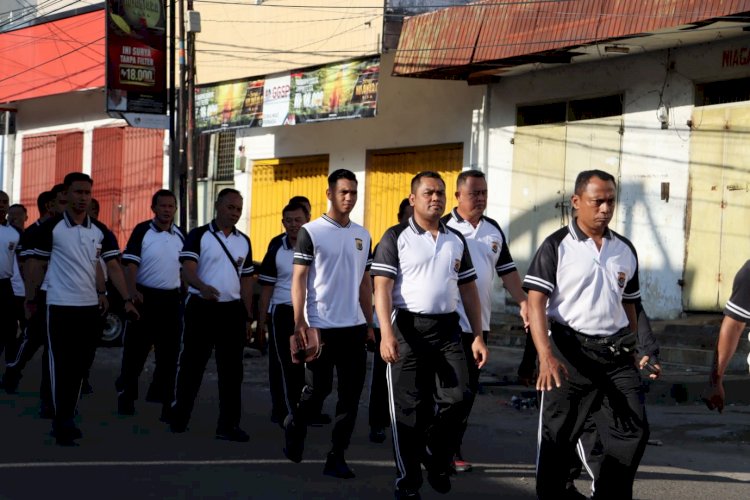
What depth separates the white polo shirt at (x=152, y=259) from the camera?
460 inches

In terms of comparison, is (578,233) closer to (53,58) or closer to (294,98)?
(294,98)

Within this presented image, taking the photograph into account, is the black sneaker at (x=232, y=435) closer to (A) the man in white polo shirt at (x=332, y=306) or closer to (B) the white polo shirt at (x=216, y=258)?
(B) the white polo shirt at (x=216, y=258)

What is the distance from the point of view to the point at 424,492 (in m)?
7.79

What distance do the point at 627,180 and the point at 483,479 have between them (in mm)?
10379

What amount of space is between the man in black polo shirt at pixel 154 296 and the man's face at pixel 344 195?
3.59m

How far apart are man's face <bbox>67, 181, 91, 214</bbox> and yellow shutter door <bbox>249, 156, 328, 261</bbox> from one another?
15019 millimetres

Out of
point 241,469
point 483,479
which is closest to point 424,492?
point 483,479

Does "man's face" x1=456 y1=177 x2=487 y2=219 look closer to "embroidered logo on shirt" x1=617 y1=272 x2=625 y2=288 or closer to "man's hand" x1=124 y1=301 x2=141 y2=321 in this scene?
"embroidered logo on shirt" x1=617 y1=272 x2=625 y2=288

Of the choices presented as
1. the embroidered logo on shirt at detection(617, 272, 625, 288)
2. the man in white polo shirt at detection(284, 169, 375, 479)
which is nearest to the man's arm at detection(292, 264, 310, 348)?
the man in white polo shirt at detection(284, 169, 375, 479)

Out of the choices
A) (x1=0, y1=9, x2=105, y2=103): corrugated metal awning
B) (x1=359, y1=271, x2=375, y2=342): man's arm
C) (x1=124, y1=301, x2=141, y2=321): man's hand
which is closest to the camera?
(x1=359, y1=271, x2=375, y2=342): man's arm

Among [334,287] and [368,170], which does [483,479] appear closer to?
[334,287]

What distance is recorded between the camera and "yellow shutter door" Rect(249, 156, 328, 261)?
985 inches

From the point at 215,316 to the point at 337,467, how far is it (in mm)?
2348

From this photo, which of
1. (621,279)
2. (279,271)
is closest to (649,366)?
Answer: (621,279)
